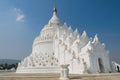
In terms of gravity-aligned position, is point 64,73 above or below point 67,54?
below

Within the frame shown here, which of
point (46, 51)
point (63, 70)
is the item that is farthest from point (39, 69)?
point (63, 70)

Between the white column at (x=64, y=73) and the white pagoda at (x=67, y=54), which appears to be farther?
the white pagoda at (x=67, y=54)

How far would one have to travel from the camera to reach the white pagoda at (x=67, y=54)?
36.4m

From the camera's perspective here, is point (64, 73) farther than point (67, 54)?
No

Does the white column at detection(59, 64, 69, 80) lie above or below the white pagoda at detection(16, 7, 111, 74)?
below

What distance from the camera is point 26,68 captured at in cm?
4475

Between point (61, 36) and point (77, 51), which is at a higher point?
point (61, 36)

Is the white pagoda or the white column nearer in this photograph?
the white column

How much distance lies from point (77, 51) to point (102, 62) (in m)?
6.20

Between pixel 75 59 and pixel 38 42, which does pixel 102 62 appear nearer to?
pixel 75 59

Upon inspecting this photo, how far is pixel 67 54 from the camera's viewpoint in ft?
135

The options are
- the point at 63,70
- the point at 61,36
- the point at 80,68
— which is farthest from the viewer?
the point at 61,36

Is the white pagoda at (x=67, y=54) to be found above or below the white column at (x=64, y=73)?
above

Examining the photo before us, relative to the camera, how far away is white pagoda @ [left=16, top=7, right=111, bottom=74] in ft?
119
